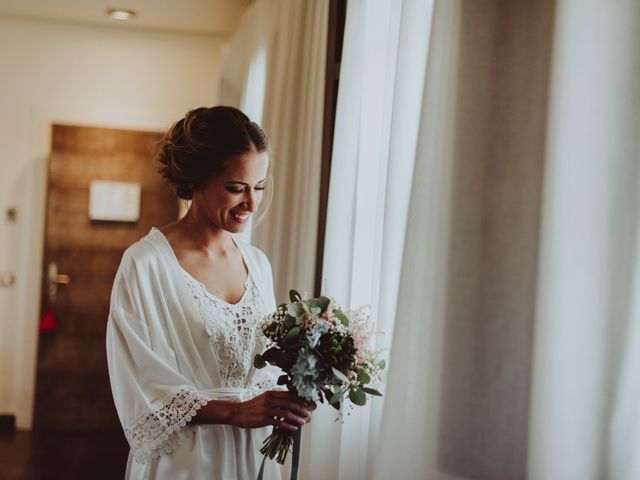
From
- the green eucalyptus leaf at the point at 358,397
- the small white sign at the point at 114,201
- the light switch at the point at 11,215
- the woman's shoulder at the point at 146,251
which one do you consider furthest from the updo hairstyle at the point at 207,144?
the light switch at the point at 11,215

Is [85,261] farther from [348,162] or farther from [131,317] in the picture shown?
[131,317]

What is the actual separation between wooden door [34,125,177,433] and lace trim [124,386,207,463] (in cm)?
398

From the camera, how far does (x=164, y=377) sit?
5.01 feet

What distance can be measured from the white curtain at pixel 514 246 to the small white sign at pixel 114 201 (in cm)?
396

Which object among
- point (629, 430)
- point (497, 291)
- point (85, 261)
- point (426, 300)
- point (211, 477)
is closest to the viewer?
point (629, 430)

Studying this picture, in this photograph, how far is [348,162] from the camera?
7.41ft

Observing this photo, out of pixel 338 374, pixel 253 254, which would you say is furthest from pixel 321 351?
pixel 253 254

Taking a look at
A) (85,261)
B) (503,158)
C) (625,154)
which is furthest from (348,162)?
(85,261)

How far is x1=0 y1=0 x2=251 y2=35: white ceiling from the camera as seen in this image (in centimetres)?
482

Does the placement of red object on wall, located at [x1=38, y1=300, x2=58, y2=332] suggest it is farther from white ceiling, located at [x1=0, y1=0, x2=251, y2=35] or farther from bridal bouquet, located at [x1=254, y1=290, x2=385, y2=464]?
bridal bouquet, located at [x1=254, y1=290, x2=385, y2=464]

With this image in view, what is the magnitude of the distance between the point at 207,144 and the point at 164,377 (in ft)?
1.75

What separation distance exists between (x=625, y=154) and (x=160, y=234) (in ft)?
3.40

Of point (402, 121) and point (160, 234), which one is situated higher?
point (402, 121)

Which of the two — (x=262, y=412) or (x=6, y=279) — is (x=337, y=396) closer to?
(x=262, y=412)
